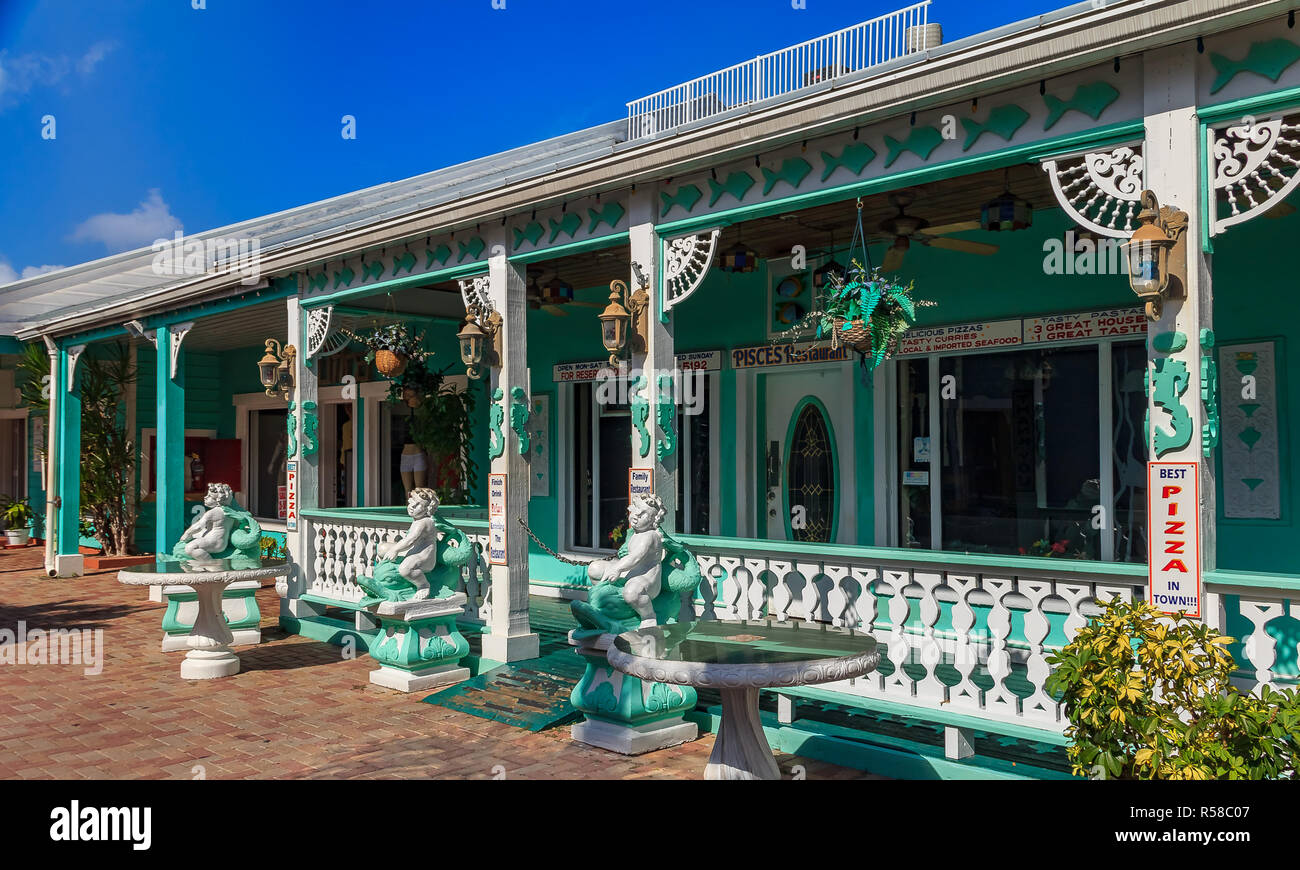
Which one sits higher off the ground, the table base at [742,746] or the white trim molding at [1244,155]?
the white trim molding at [1244,155]

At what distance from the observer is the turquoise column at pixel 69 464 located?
13.1 metres

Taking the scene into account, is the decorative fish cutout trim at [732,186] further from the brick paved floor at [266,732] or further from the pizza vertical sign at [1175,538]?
the brick paved floor at [266,732]

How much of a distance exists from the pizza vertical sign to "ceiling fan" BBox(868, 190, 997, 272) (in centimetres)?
288

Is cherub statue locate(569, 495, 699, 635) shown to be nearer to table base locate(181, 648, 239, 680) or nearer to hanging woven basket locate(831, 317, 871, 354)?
hanging woven basket locate(831, 317, 871, 354)

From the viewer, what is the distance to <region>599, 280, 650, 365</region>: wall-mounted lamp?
6020mm

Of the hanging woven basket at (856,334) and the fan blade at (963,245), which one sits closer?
the hanging woven basket at (856,334)

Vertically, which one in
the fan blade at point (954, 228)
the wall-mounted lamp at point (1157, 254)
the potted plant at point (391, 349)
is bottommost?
the wall-mounted lamp at point (1157, 254)

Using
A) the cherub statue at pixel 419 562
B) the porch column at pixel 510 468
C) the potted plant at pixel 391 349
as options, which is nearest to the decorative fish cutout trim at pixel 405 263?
the porch column at pixel 510 468

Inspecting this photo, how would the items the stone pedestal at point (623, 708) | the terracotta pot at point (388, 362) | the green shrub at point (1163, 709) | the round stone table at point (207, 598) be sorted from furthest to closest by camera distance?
1. the terracotta pot at point (388, 362)
2. the round stone table at point (207, 598)
3. the stone pedestal at point (623, 708)
4. the green shrub at point (1163, 709)

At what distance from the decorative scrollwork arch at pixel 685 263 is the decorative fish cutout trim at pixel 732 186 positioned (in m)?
0.22

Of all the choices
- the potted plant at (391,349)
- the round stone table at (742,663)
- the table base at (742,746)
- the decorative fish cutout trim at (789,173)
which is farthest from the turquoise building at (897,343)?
the table base at (742,746)

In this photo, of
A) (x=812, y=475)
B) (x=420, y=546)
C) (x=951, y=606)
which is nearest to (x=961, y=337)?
(x=812, y=475)

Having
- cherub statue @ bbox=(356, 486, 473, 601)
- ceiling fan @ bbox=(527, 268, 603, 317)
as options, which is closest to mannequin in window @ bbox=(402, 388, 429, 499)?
ceiling fan @ bbox=(527, 268, 603, 317)

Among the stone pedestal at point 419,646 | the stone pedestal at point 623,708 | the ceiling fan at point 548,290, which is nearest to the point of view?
the stone pedestal at point 623,708
